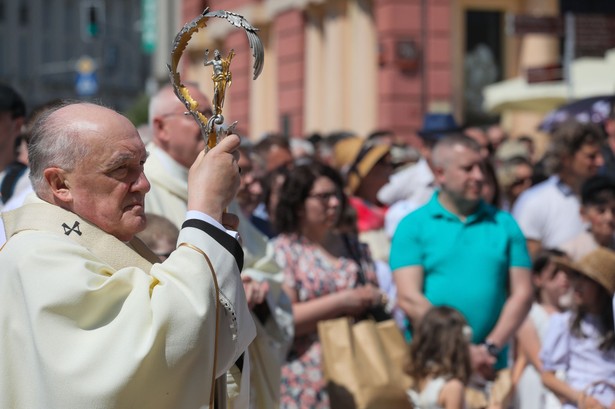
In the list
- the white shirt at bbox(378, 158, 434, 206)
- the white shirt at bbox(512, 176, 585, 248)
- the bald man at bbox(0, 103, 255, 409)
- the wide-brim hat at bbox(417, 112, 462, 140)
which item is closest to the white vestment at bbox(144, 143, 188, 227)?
the bald man at bbox(0, 103, 255, 409)

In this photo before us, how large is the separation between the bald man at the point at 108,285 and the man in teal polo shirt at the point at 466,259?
3.59 m

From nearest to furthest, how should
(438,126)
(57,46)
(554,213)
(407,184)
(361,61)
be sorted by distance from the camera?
(554,213) → (407,184) → (438,126) → (361,61) → (57,46)

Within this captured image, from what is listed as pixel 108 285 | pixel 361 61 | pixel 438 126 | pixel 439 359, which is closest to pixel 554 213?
pixel 439 359

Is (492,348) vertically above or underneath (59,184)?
underneath

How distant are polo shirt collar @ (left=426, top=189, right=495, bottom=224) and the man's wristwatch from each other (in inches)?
27.9

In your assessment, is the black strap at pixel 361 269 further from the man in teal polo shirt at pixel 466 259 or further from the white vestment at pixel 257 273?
the white vestment at pixel 257 273

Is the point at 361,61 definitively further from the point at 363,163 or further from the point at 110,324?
the point at 110,324

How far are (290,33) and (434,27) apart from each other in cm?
497

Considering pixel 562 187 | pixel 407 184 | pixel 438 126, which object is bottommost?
pixel 407 184

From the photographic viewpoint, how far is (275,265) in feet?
21.0

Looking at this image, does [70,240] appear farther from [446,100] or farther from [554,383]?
[446,100]

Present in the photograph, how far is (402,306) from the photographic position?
24.4 feet

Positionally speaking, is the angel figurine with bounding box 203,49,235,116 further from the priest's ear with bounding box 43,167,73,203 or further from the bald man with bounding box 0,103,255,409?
the priest's ear with bounding box 43,167,73,203

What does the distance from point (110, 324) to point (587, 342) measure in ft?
13.2
